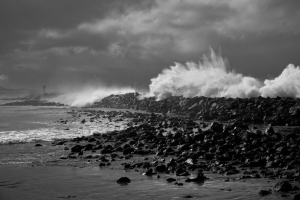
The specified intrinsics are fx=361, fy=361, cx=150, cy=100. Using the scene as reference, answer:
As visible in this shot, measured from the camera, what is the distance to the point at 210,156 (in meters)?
20.3

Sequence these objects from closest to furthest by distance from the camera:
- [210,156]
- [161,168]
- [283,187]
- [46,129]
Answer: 1. [283,187]
2. [161,168]
3. [210,156]
4. [46,129]

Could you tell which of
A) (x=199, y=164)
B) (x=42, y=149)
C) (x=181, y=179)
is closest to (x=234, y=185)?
(x=181, y=179)

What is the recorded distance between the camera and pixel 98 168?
1922 cm

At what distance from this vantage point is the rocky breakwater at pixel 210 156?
621 inches

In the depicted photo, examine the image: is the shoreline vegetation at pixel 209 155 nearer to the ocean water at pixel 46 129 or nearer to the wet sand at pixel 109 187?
the wet sand at pixel 109 187

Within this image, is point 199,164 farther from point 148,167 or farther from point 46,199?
point 46,199

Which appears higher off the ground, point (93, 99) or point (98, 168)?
point (93, 99)

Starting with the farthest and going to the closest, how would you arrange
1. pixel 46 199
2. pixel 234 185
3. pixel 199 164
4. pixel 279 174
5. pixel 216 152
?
1. pixel 216 152
2. pixel 199 164
3. pixel 279 174
4. pixel 234 185
5. pixel 46 199

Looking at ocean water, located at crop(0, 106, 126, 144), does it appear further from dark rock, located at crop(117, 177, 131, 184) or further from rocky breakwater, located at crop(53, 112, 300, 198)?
dark rock, located at crop(117, 177, 131, 184)

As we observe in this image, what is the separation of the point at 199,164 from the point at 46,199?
8111mm

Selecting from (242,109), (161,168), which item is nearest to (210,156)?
(161,168)

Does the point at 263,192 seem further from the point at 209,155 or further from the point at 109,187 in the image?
the point at 209,155

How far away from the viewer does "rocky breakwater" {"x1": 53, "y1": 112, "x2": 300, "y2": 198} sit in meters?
15.8

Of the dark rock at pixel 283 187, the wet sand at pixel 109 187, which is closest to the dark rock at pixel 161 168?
the wet sand at pixel 109 187
